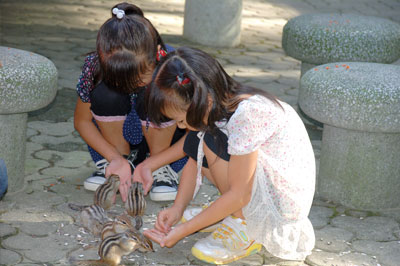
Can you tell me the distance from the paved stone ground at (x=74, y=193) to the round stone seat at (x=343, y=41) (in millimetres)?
526

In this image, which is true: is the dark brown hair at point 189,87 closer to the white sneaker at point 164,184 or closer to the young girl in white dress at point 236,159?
the young girl in white dress at point 236,159

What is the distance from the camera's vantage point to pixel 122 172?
3.18 meters

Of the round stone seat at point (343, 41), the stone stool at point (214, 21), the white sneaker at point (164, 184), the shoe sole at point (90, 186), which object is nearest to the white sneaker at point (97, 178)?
the shoe sole at point (90, 186)

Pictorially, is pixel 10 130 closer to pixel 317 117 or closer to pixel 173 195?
pixel 173 195

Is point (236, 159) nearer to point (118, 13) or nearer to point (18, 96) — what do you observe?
point (118, 13)

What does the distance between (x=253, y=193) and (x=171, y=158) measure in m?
0.66

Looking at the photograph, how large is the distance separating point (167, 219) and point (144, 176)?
0.40 meters

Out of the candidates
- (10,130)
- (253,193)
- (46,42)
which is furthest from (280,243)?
(46,42)

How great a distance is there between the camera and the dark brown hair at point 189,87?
7.79 feet

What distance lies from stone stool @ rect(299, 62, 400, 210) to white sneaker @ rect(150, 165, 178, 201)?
0.76m

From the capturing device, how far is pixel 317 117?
126 inches

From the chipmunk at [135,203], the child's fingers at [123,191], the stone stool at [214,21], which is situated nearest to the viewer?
the chipmunk at [135,203]

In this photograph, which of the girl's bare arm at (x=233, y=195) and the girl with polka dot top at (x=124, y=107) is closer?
the girl's bare arm at (x=233, y=195)

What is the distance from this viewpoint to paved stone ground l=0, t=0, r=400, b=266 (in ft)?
9.14
